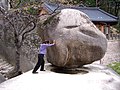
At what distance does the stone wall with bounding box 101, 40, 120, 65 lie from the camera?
19016 mm

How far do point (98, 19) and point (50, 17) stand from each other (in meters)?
19.0

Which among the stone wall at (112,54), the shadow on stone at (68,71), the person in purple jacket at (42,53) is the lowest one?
the stone wall at (112,54)

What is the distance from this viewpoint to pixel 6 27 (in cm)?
1354

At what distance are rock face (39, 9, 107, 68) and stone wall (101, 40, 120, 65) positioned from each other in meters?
10.2

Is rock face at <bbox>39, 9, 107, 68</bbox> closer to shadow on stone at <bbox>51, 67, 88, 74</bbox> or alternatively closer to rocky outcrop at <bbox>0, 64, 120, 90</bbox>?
shadow on stone at <bbox>51, 67, 88, 74</bbox>

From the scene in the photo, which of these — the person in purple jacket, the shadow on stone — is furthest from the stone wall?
the person in purple jacket

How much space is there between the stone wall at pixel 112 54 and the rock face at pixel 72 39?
1024 cm

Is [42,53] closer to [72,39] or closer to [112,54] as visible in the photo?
[72,39]

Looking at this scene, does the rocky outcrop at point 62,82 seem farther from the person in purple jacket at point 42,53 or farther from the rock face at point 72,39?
the rock face at point 72,39

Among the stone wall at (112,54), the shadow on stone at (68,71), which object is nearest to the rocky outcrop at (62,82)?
the shadow on stone at (68,71)

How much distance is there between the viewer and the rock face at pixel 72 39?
24.3 feet

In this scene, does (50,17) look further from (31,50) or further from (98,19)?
(98,19)

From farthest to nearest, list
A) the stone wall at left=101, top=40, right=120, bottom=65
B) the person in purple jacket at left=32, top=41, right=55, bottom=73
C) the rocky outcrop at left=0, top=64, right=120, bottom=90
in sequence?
1. the stone wall at left=101, top=40, right=120, bottom=65
2. the person in purple jacket at left=32, top=41, right=55, bottom=73
3. the rocky outcrop at left=0, top=64, right=120, bottom=90

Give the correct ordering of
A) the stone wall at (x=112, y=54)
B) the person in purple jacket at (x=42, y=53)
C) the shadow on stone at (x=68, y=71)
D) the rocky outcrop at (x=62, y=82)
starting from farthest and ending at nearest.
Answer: the stone wall at (x=112, y=54) → the shadow on stone at (x=68, y=71) → the person in purple jacket at (x=42, y=53) → the rocky outcrop at (x=62, y=82)
